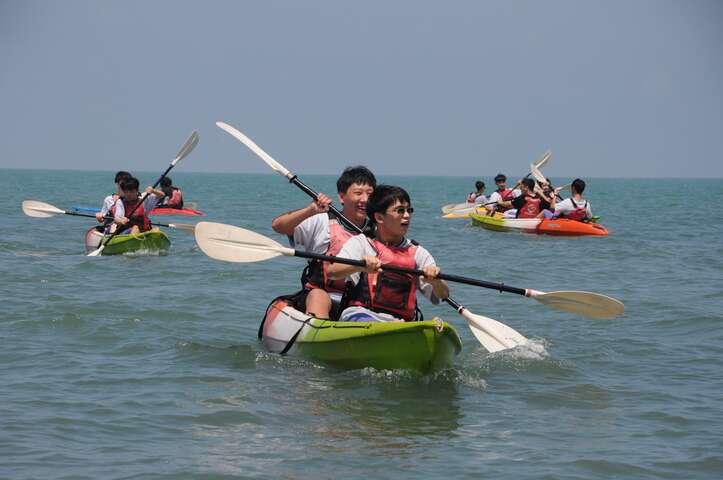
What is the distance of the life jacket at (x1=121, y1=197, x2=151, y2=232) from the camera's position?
13930mm

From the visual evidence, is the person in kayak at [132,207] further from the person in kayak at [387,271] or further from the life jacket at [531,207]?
the life jacket at [531,207]

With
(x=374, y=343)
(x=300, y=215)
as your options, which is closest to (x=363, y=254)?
(x=374, y=343)

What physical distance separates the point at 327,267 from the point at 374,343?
914mm

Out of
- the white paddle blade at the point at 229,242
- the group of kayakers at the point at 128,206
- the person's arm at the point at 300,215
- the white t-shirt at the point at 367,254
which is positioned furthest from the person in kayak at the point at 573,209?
the white t-shirt at the point at 367,254

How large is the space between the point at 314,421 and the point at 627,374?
9.01ft

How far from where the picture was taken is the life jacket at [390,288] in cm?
665

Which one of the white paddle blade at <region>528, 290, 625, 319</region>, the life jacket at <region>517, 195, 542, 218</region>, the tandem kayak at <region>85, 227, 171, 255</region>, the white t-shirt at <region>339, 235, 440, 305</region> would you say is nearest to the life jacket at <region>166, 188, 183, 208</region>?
the life jacket at <region>517, 195, 542, 218</region>

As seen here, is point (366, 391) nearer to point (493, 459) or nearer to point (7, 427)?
point (493, 459)

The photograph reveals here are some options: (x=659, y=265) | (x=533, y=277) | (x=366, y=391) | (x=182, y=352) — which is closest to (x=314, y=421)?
(x=366, y=391)

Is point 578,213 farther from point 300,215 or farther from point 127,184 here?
point 300,215

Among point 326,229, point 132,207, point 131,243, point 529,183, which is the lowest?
point 131,243

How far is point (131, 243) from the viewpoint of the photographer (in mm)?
13867

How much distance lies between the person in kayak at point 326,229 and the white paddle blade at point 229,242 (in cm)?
19

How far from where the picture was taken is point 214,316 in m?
9.73
